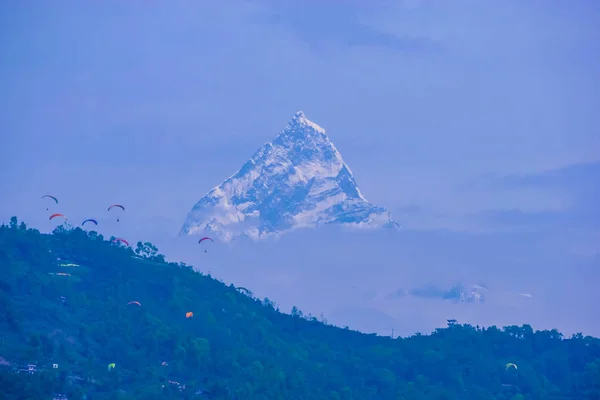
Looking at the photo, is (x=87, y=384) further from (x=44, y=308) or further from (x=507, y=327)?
(x=507, y=327)

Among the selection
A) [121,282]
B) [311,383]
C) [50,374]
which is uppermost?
[121,282]

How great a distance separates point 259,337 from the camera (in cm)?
17300

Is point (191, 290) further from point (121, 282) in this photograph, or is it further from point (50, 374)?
point (50, 374)

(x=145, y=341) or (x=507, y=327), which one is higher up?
(x=507, y=327)

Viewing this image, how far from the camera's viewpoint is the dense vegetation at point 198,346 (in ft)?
456

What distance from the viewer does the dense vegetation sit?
13900cm

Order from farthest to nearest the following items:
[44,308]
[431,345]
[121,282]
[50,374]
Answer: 1. [431,345]
2. [121,282]
3. [44,308]
4. [50,374]

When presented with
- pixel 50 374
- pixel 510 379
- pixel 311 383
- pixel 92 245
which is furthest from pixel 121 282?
pixel 510 379

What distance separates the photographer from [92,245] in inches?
7008

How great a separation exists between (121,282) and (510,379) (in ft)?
176

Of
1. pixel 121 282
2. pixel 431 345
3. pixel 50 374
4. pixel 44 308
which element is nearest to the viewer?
pixel 50 374

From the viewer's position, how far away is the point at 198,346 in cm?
15375

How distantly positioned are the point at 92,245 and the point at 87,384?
46582mm

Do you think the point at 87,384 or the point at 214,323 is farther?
the point at 214,323
